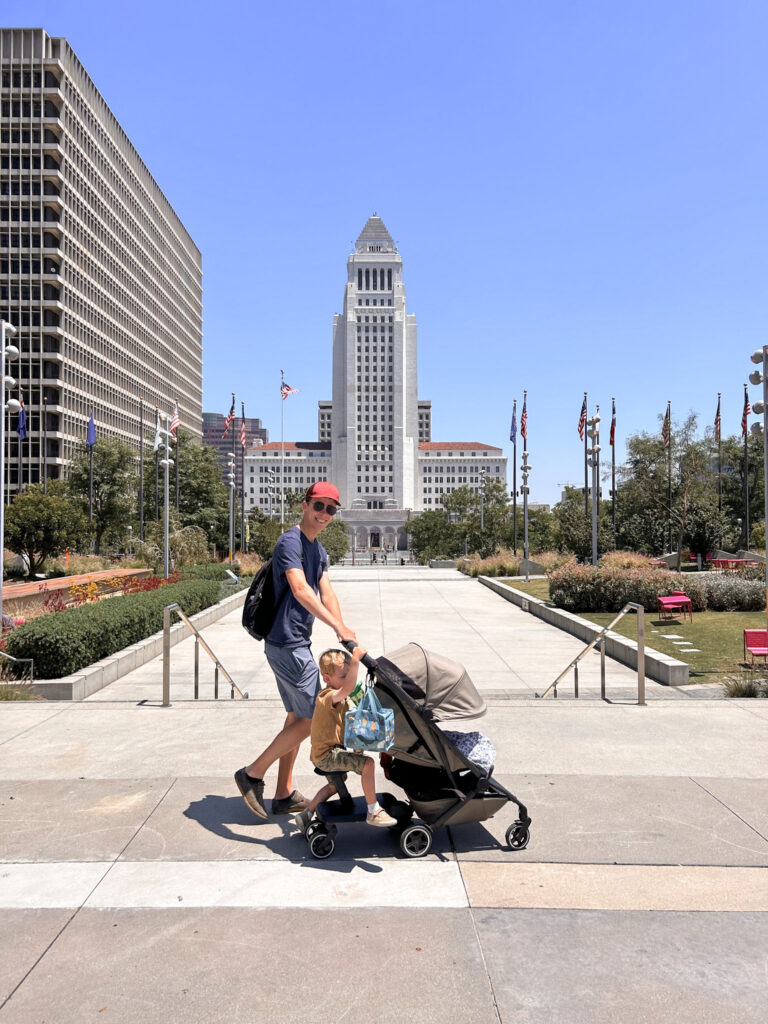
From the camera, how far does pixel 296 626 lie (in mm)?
5086

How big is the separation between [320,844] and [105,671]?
22.0 ft

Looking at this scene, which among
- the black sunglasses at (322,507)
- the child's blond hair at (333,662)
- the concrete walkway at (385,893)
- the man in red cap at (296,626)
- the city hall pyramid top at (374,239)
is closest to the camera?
the concrete walkway at (385,893)

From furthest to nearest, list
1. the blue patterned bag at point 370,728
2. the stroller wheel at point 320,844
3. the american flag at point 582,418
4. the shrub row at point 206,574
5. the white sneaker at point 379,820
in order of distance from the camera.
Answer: the american flag at point 582,418 < the shrub row at point 206,574 < the white sneaker at point 379,820 < the stroller wheel at point 320,844 < the blue patterned bag at point 370,728

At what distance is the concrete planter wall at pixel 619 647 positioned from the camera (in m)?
10.2

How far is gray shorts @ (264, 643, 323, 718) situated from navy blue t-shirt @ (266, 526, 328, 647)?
0.06 m

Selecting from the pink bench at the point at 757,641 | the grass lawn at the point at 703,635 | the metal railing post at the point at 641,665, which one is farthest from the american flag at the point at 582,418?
the metal railing post at the point at 641,665

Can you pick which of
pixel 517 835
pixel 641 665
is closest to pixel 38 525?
pixel 641 665

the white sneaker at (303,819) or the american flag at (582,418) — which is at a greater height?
the american flag at (582,418)

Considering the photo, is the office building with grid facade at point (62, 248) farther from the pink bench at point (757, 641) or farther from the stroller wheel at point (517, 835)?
the stroller wheel at point (517, 835)

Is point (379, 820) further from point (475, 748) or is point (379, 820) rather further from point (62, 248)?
point (62, 248)

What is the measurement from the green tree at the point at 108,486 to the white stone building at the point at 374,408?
102 m

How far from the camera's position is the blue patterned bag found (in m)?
4.45

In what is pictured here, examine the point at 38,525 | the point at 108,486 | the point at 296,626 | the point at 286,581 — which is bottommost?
the point at 296,626

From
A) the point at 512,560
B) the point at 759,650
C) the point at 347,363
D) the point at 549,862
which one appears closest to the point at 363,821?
the point at 549,862
